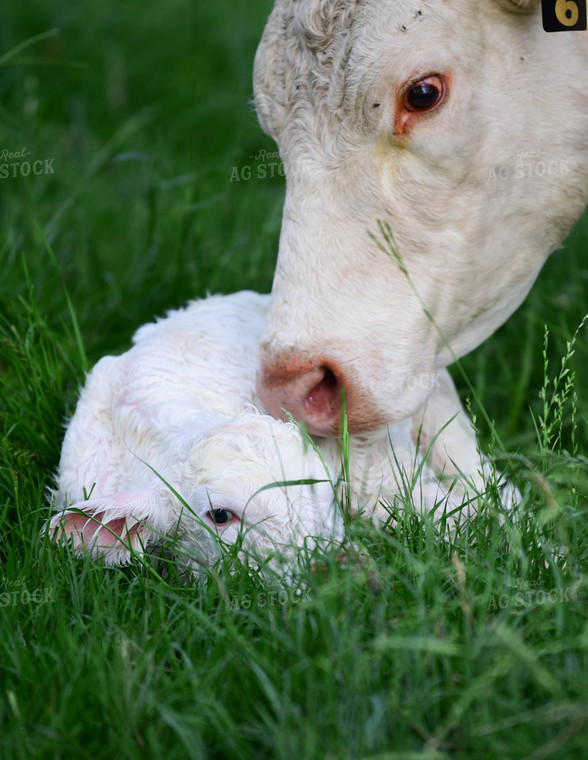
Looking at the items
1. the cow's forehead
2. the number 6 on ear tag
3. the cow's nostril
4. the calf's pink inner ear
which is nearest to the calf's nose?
the cow's nostril

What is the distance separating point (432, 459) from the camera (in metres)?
3.47

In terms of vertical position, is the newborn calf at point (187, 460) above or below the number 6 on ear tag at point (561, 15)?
below

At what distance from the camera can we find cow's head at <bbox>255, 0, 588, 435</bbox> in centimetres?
288

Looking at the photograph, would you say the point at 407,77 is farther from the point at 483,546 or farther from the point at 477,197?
the point at 483,546

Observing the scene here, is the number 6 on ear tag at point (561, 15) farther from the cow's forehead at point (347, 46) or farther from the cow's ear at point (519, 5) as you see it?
the cow's forehead at point (347, 46)

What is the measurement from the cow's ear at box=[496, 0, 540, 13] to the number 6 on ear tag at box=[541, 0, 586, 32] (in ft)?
0.21

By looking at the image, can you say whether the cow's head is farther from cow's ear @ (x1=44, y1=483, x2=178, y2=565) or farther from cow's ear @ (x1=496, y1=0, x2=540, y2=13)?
cow's ear @ (x1=44, y1=483, x2=178, y2=565)

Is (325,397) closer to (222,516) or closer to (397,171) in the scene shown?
(222,516)

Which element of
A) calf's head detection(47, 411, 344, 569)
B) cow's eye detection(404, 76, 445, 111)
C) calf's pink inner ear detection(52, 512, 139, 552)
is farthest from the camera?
cow's eye detection(404, 76, 445, 111)

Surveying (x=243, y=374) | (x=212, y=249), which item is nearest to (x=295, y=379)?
(x=243, y=374)

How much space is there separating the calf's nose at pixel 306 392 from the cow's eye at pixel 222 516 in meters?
0.39

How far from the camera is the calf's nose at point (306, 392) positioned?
9.46ft

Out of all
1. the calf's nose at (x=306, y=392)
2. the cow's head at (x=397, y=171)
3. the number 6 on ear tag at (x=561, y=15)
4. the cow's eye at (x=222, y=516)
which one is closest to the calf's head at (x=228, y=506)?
the cow's eye at (x=222, y=516)

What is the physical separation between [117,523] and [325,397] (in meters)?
0.71
